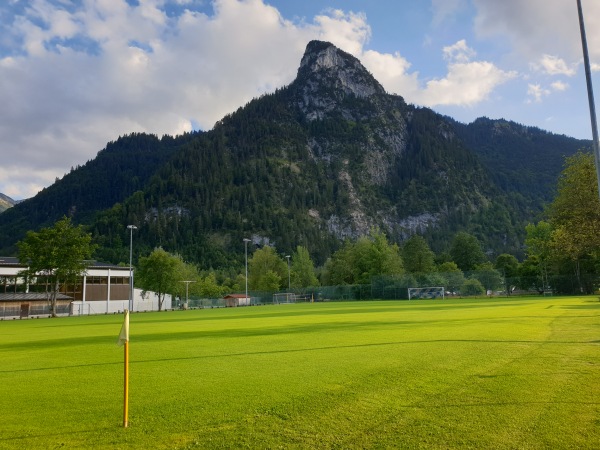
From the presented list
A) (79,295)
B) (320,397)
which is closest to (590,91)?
(320,397)

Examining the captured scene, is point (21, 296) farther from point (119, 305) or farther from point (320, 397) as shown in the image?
point (320, 397)

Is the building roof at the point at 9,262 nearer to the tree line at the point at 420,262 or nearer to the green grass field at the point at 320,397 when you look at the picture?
the tree line at the point at 420,262

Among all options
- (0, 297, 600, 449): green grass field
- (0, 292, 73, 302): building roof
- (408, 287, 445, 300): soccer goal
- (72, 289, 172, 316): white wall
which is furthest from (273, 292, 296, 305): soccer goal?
(0, 297, 600, 449): green grass field

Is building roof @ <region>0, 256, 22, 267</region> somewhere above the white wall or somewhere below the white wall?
above

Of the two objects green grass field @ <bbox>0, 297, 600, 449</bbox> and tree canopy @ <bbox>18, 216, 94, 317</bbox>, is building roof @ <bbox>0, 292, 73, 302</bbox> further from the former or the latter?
green grass field @ <bbox>0, 297, 600, 449</bbox>

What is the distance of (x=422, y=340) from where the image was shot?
625 inches

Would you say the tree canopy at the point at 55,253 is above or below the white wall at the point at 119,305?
above

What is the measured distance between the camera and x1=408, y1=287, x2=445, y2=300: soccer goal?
76250 millimetres

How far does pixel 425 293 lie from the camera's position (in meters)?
77.9

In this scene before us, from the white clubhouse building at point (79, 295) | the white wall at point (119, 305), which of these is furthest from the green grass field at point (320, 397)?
the white wall at point (119, 305)

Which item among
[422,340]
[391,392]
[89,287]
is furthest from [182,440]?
[89,287]

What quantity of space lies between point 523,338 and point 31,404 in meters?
14.1

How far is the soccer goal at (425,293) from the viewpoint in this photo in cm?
7625

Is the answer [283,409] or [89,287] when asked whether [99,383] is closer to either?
[283,409]
